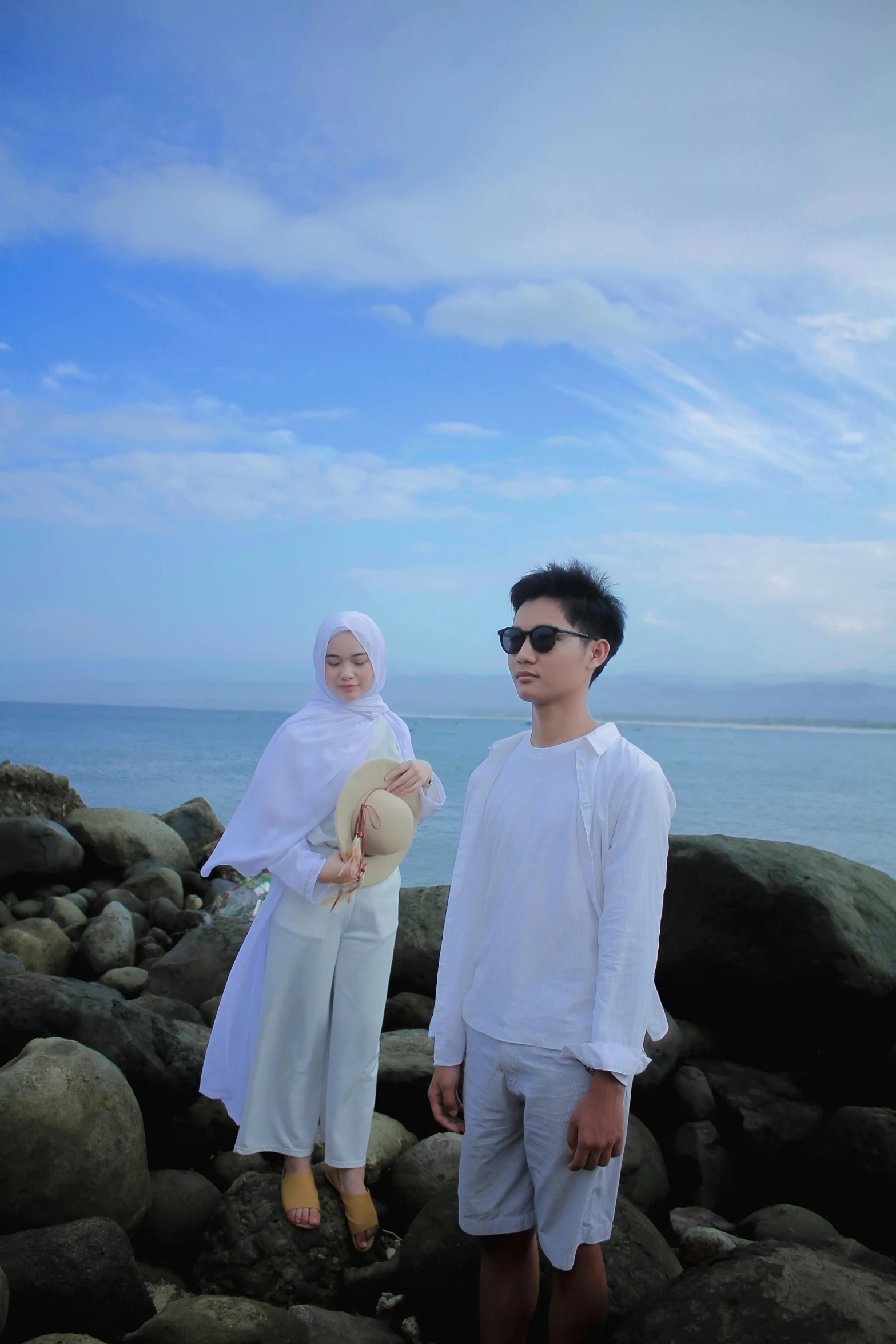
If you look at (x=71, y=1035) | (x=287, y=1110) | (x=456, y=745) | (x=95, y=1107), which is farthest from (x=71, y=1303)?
(x=456, y=745)

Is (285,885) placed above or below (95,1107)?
above

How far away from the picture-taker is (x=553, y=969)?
2.62 metres

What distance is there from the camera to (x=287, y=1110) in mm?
3949

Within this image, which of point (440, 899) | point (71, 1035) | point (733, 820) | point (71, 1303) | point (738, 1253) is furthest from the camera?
point (733, 820)

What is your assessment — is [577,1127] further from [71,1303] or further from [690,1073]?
[690,1073]

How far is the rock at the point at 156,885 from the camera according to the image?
29.6ft

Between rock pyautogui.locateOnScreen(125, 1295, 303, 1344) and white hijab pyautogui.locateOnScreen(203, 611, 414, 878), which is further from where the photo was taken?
white hijab pyautogui.locateOnScreen(203, 611, 414, 878)

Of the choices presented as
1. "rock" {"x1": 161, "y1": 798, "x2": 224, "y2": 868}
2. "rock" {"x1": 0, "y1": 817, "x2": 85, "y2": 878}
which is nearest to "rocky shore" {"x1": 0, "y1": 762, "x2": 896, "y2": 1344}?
"rock" {"x1": 0, "y1": 817, "x2": 85, "y2": 878}

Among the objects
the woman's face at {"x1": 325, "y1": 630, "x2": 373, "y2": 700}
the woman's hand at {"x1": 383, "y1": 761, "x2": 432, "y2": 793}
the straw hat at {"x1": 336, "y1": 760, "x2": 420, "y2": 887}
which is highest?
the woman's face at {"x1": 325, "y1": 630, "x2": 373, "y2": 700}

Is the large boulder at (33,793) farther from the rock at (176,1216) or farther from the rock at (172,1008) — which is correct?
the rock at (176,1216)

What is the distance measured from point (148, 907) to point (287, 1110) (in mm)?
5075

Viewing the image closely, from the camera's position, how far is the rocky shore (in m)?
3.04

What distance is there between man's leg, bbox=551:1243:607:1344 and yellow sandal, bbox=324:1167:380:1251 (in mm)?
1400

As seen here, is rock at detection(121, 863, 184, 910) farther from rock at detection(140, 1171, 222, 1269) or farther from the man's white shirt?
the man's white shirt
